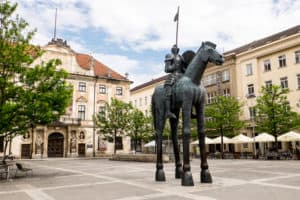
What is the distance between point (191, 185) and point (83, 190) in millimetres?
3388

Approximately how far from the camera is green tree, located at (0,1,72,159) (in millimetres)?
13703

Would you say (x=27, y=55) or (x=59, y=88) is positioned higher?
(x=27, y=55)

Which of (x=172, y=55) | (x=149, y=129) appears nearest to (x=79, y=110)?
(x=149, y=129)

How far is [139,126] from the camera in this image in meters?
42.4

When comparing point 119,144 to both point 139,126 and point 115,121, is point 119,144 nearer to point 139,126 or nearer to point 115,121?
point 139,126

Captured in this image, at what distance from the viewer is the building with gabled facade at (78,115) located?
4116cm

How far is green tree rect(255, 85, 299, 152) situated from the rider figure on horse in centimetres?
2160

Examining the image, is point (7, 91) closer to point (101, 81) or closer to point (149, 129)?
point (149, 129)

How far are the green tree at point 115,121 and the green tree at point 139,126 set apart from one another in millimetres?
751

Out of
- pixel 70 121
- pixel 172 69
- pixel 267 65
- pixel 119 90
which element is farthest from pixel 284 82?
pixel 172 69

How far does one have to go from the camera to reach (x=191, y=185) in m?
9.28

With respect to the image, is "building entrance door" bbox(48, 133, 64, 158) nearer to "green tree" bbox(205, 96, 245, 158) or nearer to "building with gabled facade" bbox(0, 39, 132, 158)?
"building with gabled facade" bbox(0, 39, 132, 158)

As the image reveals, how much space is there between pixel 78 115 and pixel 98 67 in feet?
33.0

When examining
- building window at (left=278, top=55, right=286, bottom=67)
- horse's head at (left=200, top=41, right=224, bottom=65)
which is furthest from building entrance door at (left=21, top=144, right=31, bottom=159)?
horse's head at (left=200, top=41, right=224, bottom=65)
